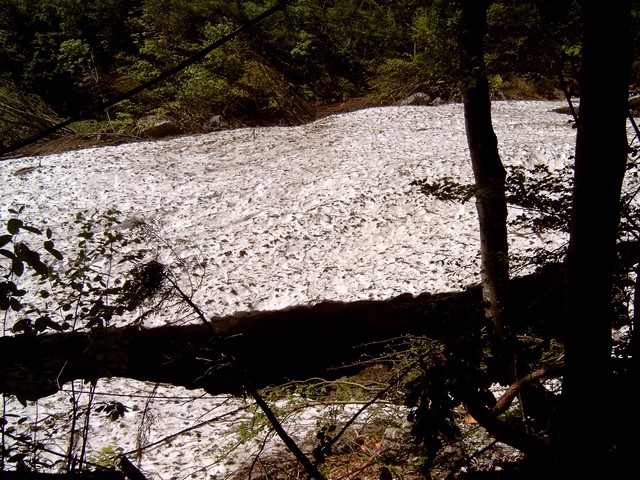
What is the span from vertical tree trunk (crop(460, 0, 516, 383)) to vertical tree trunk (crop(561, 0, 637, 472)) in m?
0.42

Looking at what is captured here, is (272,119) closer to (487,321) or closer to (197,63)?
(197,63)

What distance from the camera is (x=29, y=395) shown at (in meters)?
0.93

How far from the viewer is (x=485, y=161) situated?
1593 mm

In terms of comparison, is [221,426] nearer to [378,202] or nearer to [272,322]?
[272,322]

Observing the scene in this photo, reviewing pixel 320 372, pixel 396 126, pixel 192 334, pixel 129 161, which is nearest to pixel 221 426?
pixel 192 334

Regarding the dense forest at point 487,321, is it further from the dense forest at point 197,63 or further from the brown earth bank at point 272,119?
the dense forest at point 197,63

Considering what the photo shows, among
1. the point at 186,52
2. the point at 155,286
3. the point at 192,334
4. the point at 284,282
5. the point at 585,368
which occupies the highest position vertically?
the point at 186,52

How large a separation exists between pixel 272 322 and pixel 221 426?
2.32ft

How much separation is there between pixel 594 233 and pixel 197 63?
672cm

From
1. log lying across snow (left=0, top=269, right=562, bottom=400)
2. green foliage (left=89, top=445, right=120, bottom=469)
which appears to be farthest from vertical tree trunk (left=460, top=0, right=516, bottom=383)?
green foliage (left=89, top=445, right=120, bottom=469)

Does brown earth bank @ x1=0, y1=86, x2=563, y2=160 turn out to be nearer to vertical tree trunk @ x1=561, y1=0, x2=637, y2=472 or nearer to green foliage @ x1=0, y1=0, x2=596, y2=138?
green foliage @ x1=0, y1=0, x2=596, y2=138

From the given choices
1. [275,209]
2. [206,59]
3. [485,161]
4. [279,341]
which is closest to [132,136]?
[206,59]

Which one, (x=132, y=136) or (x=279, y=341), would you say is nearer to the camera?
(x=279, y=341)

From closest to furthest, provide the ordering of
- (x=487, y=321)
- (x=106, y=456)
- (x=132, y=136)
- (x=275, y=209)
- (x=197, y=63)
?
(x=487, y=321) → (x=106, y=456) → (x=275, y=209) → (x=132, y=136) → (x=197, y=63)
